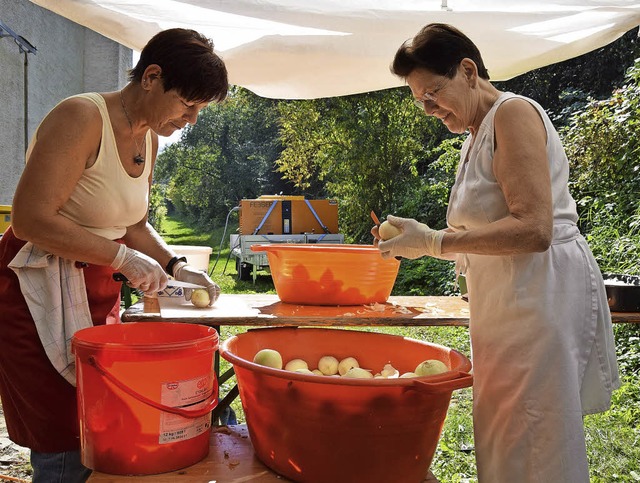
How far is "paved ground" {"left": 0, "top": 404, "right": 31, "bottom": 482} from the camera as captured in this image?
3.10 metres

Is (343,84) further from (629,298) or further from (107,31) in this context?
(629,298)

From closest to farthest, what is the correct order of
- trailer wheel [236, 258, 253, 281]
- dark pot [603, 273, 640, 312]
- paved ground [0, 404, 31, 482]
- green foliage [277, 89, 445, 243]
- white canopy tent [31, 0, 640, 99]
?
dark pot [603, 273, 640, 312], white canopy tent [31, 0, 640, 99], paved ground [0, 404, 31, 482], trailer wheel [236, 258, 253, 281], green foliage [277, 89, 445, 243]

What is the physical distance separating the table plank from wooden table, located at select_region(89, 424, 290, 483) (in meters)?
0.54

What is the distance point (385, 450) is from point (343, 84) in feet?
8.26

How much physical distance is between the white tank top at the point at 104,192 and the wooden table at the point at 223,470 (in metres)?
0.75

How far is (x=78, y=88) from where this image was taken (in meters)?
9.10

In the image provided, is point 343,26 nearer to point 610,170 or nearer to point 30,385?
point 30,385

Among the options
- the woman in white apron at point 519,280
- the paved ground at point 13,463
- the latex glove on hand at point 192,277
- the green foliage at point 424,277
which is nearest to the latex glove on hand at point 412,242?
the woman in white apron at point 519,280

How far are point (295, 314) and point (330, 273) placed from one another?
1.01 ft

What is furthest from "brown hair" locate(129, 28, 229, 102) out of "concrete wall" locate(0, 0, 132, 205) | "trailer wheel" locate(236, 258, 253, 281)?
"trailer wheel" locate(236, 258, 253, 281)

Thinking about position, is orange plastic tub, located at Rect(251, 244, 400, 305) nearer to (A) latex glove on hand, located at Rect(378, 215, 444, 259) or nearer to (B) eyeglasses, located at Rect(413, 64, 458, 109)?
(A) latex glove on hand, located at Rect(378, 215, 444, 259)

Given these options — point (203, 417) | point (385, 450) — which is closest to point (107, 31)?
point (203, 417)

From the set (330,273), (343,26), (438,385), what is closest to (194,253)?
(330,273)

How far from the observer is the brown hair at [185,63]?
1.73 m
